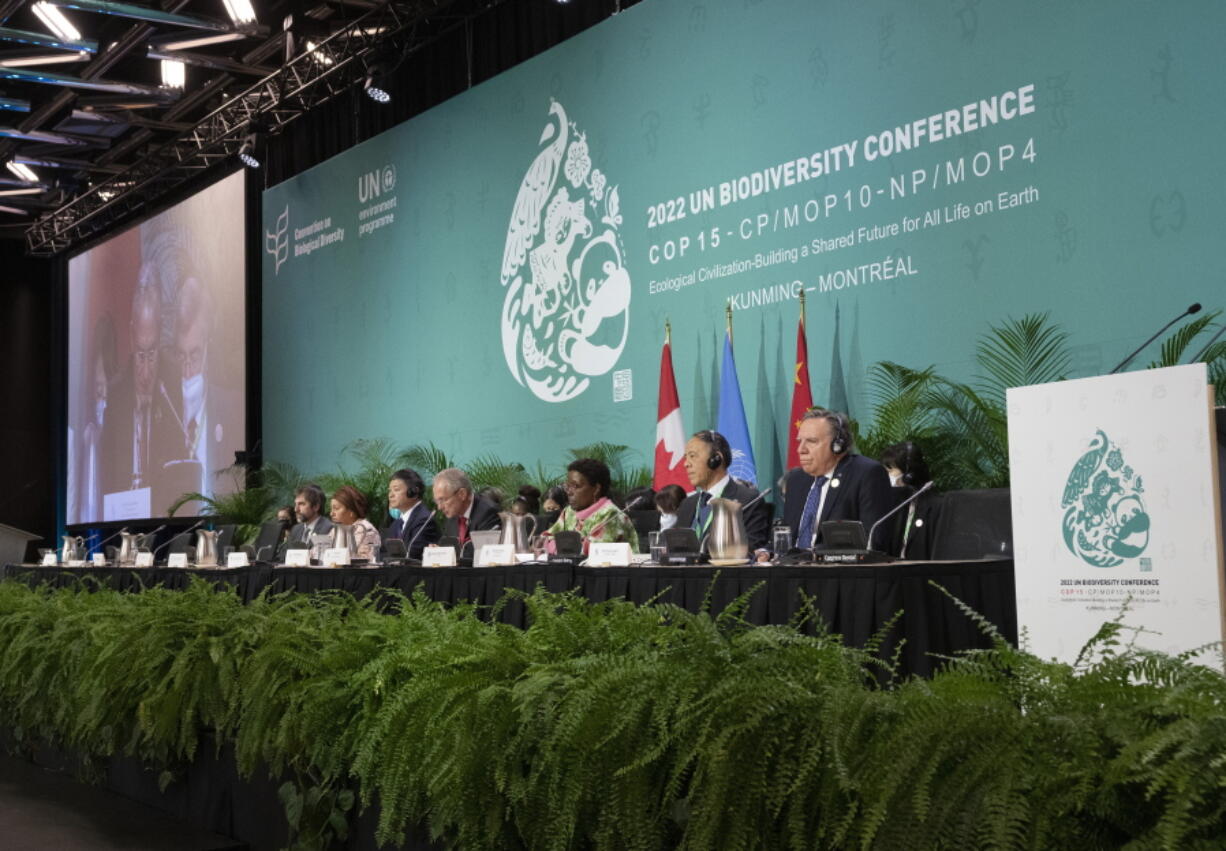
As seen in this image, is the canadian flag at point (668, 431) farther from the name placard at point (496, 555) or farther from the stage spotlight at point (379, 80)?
the stage spotlight at point (379, 80)

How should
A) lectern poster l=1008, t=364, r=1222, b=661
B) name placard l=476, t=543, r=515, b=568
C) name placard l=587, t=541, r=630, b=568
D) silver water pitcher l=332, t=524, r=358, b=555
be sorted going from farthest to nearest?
silver water pitcher l=332, t=524, r=358, b=555, name placard l=476, t=543, r=515, b=568, name placard l=587, t=541, r=630, b=568, lectern poster l=1008, t=364, r=1222, b=661

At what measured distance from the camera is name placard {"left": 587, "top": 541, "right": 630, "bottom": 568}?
3619 mm

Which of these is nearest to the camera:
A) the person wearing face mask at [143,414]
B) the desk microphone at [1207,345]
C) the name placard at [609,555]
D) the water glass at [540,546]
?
the name placard at [609,555]

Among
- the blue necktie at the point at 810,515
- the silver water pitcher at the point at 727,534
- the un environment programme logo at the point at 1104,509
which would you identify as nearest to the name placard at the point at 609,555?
the silver water pitcher at the point at 727,534

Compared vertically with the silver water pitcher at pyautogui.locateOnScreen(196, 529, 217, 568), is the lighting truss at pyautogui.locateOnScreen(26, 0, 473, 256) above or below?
above

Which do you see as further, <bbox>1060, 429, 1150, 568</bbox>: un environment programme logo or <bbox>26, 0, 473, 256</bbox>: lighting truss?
<bbox>26, 0, 473, 256</bbox>: lighting truss

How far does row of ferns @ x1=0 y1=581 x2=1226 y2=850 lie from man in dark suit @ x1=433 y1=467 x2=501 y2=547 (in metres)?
3.23

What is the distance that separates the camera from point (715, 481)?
180 inches

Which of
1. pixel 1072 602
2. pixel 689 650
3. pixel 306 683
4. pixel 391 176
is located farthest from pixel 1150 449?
pixel 391 176

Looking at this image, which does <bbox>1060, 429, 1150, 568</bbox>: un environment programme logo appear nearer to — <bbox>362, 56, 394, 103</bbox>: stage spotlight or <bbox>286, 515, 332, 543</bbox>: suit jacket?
<bbox>286, 515, 332, 543</bbox>: suit jacket

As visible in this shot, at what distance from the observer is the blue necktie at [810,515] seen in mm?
4168

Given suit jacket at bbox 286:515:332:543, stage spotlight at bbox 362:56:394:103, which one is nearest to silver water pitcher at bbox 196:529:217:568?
suit jacket at bbox 286:515:332:543

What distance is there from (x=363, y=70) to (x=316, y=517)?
4.05 metres

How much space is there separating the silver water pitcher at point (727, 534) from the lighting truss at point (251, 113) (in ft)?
18.5
